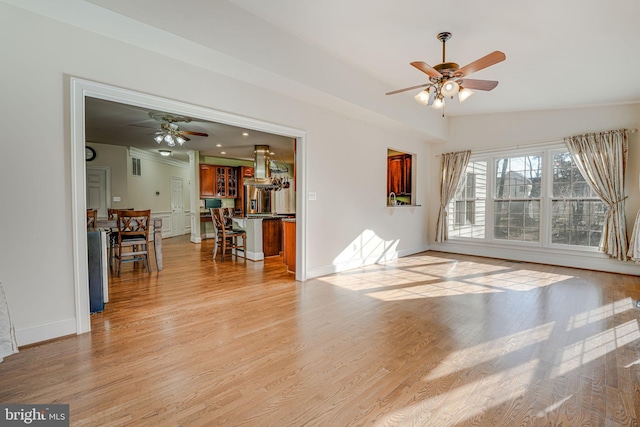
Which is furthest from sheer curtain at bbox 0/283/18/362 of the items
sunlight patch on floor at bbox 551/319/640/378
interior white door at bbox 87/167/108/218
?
interior white door at bbox 87/167/108/218

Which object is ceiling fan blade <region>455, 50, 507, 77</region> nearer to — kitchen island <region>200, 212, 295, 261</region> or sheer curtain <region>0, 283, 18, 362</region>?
sheer curtain <region>0, 283, 18, 362</region>

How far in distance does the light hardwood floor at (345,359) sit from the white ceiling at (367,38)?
2751 mm

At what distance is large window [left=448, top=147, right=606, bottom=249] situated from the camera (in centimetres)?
526

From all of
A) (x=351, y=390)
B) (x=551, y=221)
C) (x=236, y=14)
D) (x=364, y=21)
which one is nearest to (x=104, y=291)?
(x=351, y=390)

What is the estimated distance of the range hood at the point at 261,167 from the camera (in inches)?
303

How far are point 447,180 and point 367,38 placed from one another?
170 inches

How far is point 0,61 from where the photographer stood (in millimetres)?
2225

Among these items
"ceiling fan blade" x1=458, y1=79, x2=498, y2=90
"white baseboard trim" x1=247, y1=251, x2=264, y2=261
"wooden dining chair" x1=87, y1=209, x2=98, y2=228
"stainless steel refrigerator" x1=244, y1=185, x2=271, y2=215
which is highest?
"ceiling fan blade" x1=458, y1=79, x2=498, y2=90

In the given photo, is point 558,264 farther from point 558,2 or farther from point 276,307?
point 276,307

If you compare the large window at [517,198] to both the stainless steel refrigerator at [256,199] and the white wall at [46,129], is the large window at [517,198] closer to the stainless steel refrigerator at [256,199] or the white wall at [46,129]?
the white wall at [46,129]

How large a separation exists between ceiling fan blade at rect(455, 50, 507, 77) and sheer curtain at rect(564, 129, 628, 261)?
3.48m

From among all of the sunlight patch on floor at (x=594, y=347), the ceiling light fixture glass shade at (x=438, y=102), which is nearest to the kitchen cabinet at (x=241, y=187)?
the ceiling light fixture glass shade at (x=438, y=102)

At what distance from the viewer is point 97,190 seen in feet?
24.7

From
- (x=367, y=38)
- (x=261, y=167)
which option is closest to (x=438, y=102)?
(x=367, y=38)
